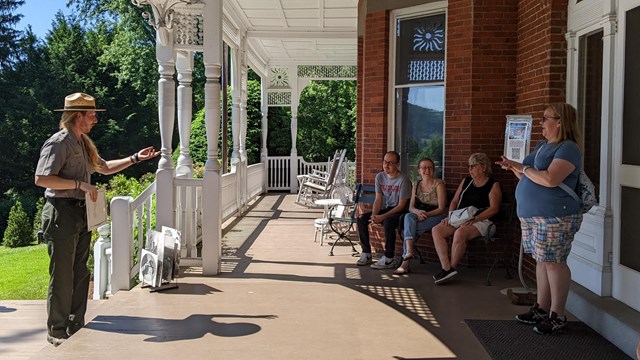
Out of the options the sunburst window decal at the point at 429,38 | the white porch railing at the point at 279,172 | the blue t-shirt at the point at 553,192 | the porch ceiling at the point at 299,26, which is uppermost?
the porch ceiling at the point at 299,26

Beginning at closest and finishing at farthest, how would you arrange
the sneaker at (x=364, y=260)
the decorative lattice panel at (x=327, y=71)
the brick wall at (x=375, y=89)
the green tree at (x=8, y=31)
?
the sneaker at (x=364, y=260) → the brick wall at (x=375, y=89) → the decorative lattice panel at (x=327, y=71) → the green tree at (x=8, y=31)

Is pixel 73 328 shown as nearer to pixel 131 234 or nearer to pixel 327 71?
pixel 131 234

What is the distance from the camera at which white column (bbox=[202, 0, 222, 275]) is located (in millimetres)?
6332

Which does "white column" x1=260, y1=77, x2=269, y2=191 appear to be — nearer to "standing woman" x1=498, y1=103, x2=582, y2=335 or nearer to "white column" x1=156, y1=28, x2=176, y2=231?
"white column" x1=156, y1=28, x2=176, y2=231

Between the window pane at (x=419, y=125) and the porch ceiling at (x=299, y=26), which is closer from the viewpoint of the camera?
the window pane at (x=419, y=125)

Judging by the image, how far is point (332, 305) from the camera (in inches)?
204

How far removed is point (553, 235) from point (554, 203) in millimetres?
216

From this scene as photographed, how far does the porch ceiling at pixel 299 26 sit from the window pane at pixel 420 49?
113 inches

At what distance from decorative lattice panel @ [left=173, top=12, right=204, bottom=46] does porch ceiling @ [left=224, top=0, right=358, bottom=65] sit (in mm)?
3459

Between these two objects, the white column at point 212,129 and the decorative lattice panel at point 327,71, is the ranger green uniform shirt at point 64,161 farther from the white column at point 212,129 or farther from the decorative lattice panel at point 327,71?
the decorative lattice panel at point 327,71

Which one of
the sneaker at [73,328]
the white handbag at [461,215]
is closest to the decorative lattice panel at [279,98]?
the white handbag at [461,215]

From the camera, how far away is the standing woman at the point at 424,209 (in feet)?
20.9

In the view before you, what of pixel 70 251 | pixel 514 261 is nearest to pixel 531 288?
pixel 514 261

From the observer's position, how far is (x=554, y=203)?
165 inches
